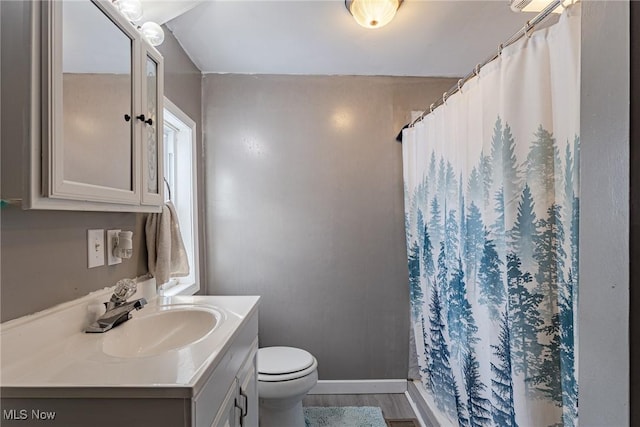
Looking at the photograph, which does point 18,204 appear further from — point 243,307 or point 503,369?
point 503,369

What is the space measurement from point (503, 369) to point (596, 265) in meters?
0.78

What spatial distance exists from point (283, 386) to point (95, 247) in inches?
42.5

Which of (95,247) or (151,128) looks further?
(151,128)

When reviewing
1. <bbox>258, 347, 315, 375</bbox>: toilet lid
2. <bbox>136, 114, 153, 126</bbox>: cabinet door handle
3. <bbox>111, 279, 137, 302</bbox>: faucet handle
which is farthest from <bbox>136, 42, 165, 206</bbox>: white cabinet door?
<bbox>258, 347, 315, 375</bbox>: toilet lid

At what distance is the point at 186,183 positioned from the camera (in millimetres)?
1995

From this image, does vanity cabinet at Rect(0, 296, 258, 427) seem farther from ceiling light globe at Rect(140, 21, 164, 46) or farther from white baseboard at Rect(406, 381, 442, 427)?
white baseboard at Rect(406, 381, 442, 427)

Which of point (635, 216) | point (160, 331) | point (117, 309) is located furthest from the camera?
point (160, 331)

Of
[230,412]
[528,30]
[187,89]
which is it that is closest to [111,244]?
[230,412]

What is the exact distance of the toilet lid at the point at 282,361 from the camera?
5.32 feet

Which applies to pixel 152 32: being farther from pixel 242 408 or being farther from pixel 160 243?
pixel 242 408

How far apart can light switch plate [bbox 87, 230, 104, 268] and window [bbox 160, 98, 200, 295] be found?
0.83 m

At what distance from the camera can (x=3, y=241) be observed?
0.74 m

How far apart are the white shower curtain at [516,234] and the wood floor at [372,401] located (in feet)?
1.74

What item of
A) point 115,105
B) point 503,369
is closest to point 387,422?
point 503,369
